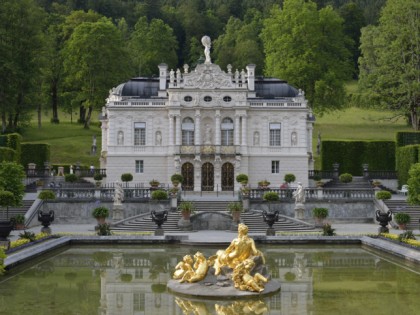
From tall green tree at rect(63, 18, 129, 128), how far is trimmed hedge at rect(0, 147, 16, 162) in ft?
75.4

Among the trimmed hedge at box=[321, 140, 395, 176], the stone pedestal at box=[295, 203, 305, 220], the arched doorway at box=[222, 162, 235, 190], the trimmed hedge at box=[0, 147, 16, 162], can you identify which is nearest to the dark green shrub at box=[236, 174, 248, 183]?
the arched doorway at box=[222, 162, 235, 190]

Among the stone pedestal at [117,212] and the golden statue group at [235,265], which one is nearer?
the golden statue group at [235,265]

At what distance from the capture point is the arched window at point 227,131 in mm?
49969

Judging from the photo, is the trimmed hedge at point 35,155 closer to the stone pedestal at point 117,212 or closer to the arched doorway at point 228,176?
the arched doorway at point 228,176

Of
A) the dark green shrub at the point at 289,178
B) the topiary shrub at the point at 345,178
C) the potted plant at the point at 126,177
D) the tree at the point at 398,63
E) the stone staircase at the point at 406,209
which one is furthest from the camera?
the tree at the point at 398,63

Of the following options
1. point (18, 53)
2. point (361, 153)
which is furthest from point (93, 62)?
point (361, 153)

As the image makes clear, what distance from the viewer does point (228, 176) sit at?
49688mm

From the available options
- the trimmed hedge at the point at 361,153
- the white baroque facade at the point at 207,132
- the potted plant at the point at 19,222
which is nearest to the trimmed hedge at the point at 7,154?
the white baroque facade at the point at 207,132

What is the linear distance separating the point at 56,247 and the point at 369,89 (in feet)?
131

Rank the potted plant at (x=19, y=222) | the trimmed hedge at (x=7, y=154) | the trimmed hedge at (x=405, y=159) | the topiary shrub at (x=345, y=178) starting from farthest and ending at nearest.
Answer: the topiary shrub at (x=345, y=178) < the trimmed hedge at (x=405, y=159) < the trimmed hedge at (x=7, y=154) < the potted plant at (x=19, y=222)

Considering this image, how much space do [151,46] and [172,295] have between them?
246ft

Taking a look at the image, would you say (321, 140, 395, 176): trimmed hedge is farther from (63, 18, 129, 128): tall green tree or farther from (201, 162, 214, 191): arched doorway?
(63, 18, 129, 128): tall green tree

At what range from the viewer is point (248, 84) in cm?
5203

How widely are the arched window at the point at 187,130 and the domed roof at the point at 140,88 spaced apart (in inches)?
137
